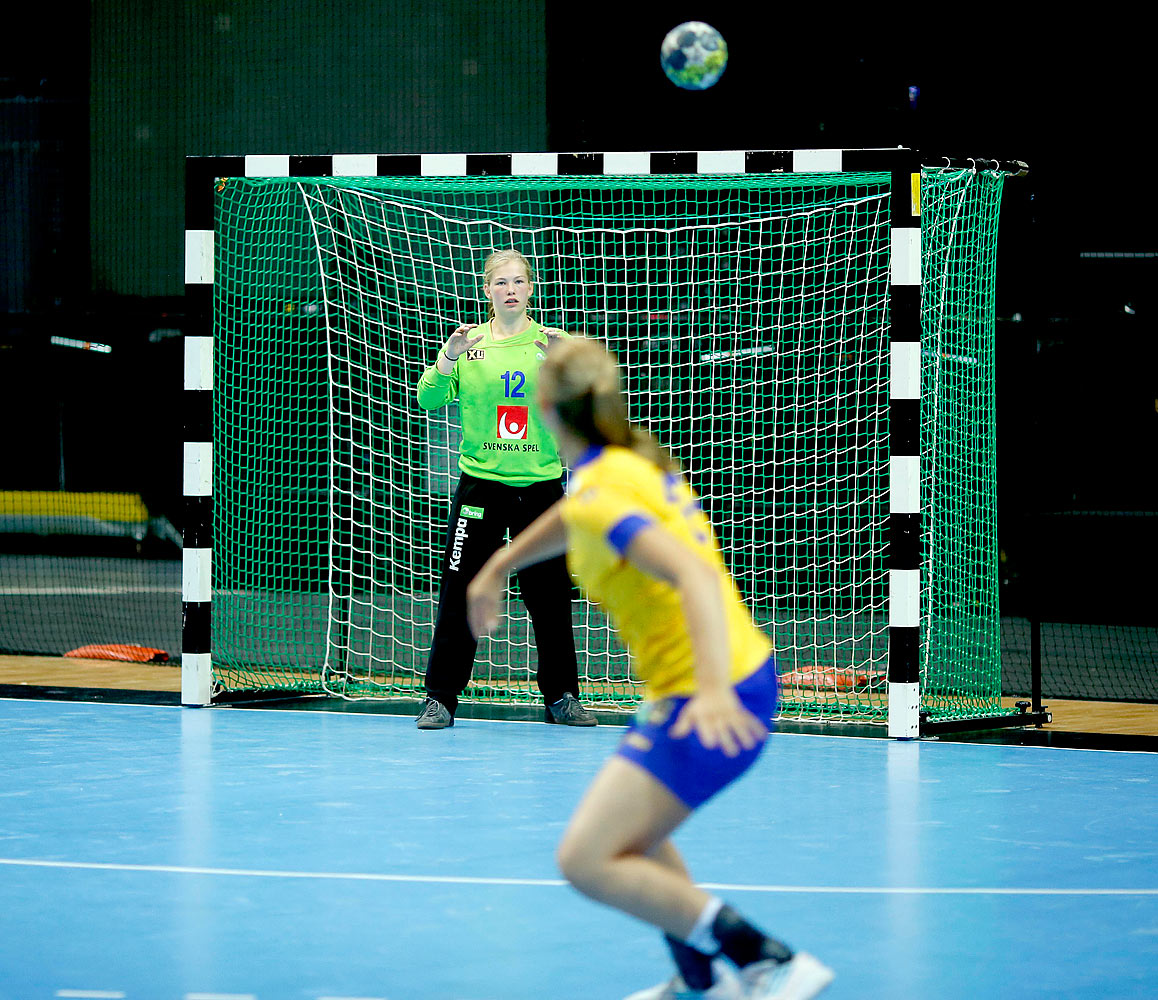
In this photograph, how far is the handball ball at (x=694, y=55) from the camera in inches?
390

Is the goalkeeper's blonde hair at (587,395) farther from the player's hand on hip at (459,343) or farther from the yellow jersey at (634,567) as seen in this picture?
the player's hand on hip at (459,343)

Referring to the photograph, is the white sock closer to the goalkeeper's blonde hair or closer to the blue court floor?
the blue court floor

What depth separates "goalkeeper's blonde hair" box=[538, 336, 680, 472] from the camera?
360 centimetres

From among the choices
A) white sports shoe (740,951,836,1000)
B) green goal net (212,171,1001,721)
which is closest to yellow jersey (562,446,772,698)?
white sports shoe (740,951,836,1000)

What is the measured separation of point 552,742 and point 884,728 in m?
1.73

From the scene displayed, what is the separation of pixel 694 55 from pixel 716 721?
23.7 feet

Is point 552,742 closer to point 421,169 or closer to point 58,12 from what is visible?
point 421,169

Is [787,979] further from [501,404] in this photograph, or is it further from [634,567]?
[501,404]

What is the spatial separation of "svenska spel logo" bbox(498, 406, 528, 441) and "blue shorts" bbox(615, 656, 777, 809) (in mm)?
4616

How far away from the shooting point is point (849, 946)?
448 centimetres

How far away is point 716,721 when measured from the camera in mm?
3355

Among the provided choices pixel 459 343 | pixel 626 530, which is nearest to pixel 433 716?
pixel 459 343

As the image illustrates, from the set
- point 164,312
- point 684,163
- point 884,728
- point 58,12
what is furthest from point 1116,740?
point 58,12

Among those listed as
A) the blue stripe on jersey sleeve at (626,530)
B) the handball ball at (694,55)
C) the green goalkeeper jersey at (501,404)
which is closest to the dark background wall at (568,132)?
the handball ball at (694,55)
